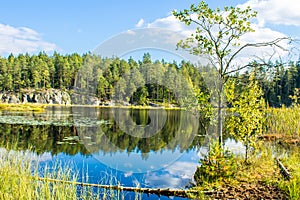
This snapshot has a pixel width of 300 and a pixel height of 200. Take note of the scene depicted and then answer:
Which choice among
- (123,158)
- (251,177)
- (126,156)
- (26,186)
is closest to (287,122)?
(126,156)

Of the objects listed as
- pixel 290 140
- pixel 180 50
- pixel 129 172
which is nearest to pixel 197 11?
pixel 180 50

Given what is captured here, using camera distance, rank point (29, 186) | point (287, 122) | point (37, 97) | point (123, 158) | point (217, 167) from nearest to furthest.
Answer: point (29, 186)
point (217, 167)
point (123, 158)
point (287, 122)
point (37, 97)

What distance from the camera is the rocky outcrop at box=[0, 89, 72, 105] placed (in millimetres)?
60344

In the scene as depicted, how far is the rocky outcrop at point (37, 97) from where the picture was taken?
60344 millimetres

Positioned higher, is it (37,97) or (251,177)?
(37,97)

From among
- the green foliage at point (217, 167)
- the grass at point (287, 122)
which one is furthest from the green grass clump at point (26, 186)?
the grass at point (287, 122)

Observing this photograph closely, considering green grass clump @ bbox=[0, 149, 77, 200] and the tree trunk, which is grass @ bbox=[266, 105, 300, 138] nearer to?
the tree trunk

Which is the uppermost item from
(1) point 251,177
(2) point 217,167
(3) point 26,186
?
(3) point 26,186

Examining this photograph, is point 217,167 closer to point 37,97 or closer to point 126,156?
point 126,156

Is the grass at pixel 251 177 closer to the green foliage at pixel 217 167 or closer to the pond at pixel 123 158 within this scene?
the green foliage at pixel 217 167

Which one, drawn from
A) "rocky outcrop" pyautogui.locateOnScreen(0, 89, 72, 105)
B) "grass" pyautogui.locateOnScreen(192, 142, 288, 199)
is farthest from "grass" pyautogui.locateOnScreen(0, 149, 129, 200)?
"rocky outcrop" pyautogui.locateOnScreen(0, 89, 72, 105)

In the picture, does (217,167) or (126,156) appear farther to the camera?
(126,156)

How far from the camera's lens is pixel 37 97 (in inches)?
2382

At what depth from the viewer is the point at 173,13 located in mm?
6738
